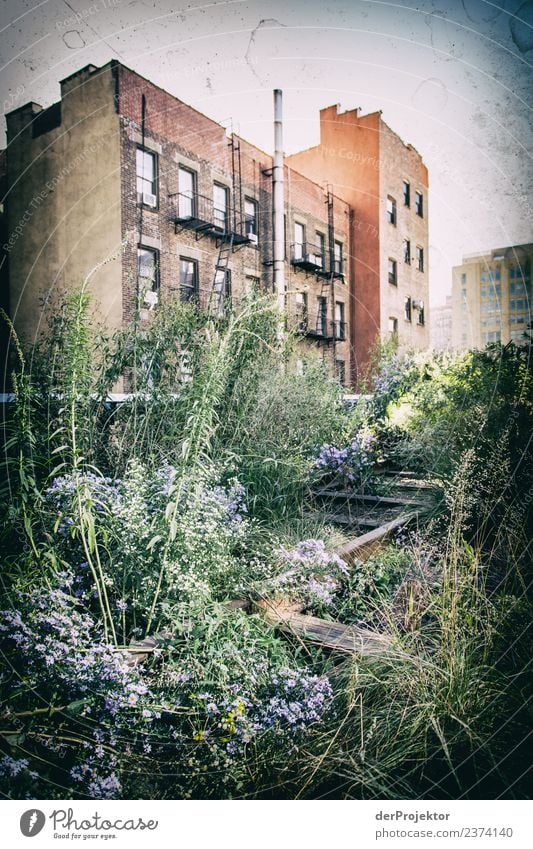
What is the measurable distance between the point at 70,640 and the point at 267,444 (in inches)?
73.5

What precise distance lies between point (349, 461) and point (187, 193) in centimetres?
249

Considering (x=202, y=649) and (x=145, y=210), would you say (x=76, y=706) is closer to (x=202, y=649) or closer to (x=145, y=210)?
(x=202, y=649)

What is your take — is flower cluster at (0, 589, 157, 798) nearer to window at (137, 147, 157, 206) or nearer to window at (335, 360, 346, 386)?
window at (137, 147, 157, 206)

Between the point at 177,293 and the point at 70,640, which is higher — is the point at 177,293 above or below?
above

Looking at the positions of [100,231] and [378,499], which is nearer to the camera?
[100,231]

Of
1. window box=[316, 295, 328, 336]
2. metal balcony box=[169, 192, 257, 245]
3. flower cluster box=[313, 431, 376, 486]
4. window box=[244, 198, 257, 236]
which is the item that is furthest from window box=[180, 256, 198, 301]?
flower cluster box=[313, 431, 376, 486]

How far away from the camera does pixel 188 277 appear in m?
3.33

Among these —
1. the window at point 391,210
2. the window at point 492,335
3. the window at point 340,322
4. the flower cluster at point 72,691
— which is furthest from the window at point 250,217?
the flower cluster at point 72,691

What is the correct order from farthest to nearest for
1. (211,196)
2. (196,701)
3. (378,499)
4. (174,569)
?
(211,196) < (378,499) < (174,569) < (196,701)

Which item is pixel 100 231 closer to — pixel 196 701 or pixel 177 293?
pixel 177 293

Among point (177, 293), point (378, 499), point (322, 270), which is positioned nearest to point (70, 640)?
point (177, 293)

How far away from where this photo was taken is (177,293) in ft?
9.98

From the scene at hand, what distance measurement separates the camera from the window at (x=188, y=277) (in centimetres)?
329

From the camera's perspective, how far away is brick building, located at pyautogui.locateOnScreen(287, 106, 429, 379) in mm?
2922
